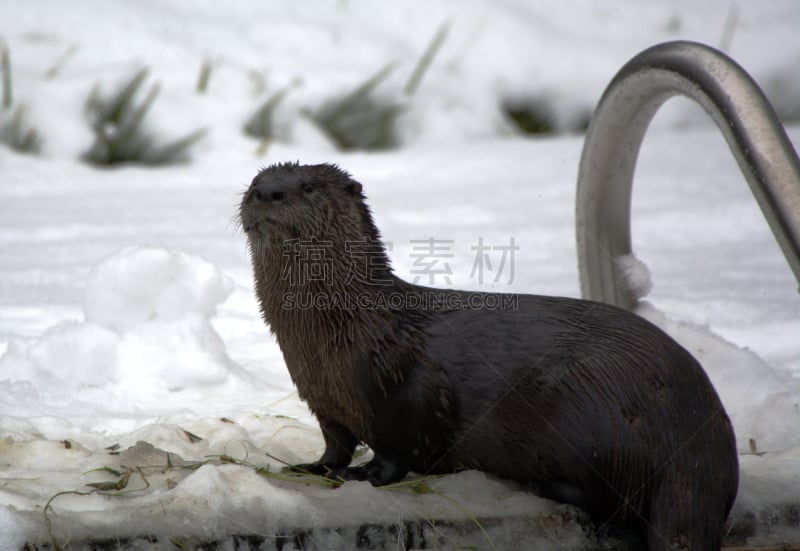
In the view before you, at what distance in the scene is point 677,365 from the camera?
2010 mm

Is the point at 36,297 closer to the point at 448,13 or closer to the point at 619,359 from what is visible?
the point at 619,359

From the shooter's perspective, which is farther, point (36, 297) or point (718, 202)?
point (718, 202)

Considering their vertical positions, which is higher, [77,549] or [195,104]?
[195,104]

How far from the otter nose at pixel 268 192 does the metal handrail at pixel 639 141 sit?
98cm

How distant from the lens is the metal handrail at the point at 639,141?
6.67 feet

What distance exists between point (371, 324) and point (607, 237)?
114cm

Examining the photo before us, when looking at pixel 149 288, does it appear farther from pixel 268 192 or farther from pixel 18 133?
pixel 18 133

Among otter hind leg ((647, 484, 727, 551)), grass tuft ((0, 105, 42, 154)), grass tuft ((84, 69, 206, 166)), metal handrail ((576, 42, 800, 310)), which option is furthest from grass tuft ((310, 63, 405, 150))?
otter hind leg ((647, 484, 727, 551))

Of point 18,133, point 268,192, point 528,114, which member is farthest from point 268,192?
point 528,114

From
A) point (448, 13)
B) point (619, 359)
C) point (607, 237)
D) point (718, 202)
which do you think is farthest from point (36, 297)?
point (448, 13)

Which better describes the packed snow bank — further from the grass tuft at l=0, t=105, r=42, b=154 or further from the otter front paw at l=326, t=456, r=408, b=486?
the grass tuft at l=0, t=105, r=42, b=154

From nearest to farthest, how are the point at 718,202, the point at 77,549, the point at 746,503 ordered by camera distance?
the point at 77,549 → the point at 746,503 → the point at 718,202

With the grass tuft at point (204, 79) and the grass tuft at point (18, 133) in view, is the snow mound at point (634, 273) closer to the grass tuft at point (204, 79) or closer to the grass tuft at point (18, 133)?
the grass tuft at point (204, 79)

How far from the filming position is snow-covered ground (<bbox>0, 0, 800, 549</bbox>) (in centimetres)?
210
